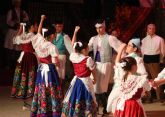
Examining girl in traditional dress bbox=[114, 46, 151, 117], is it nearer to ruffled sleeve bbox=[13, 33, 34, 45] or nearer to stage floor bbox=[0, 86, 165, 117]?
stage floor bbox=[0, 86, 165, 117]

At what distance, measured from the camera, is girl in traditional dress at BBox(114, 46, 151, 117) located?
5.20m

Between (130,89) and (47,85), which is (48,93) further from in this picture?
(130,89)

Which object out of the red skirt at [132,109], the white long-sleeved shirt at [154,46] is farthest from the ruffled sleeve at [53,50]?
the white long-sleeved shirt at [154,46]

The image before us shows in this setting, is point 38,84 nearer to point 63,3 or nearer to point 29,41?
point 29,41

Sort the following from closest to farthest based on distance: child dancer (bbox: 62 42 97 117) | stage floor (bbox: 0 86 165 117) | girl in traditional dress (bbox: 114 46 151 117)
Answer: girl in traditional dress (bbox: 114 46 151 117) < child dancer (bbox: 62 42 97 117) < stage floor (bbox: 0 86 165 117)

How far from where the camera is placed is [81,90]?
636cm

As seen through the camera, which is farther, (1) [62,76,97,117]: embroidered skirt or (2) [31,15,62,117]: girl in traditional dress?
(2) [31,15,62,117]: girl in traditional dress

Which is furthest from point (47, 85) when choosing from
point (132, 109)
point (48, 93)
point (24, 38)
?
point (132, 109)

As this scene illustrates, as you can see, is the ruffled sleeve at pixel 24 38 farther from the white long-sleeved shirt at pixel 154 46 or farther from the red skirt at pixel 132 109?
the red skirt at pixel 132 109

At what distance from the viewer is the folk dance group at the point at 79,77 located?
5.30 m

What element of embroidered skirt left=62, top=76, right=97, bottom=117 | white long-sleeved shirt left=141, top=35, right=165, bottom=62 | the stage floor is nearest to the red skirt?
embroidered skirt left=62, top=76, right=97, bottom=117

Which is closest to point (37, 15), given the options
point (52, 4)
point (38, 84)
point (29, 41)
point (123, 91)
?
point (52, 4)

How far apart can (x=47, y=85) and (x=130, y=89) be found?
5.93 feet

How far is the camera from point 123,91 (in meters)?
5.31
